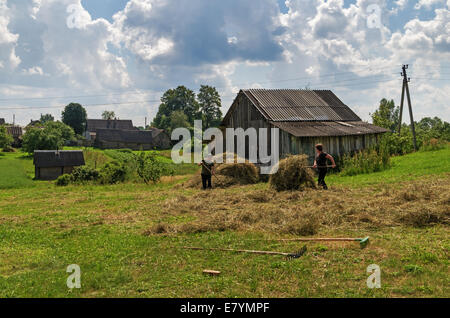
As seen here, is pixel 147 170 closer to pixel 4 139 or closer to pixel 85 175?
pixel 85 175

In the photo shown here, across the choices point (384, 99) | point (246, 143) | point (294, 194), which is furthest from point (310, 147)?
point (384, 99)

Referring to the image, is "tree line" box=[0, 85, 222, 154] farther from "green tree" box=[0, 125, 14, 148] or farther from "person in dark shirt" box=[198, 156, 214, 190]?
"person in dark shirt" box=[198, 156, 214, 190]

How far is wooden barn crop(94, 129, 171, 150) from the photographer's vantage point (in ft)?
258

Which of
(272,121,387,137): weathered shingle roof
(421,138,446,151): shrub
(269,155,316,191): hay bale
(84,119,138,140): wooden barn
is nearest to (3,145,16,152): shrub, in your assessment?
(84,119,138,140): wooden barn

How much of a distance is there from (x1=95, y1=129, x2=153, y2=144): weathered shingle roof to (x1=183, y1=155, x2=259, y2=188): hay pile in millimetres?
61042

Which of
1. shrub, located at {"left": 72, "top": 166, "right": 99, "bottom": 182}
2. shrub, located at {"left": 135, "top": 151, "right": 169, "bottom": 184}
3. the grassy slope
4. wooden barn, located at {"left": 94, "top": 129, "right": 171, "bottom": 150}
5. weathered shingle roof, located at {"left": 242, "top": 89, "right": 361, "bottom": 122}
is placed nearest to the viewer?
the grassy slope

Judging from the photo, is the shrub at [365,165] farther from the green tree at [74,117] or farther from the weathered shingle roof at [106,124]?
the green tree at [74,117]

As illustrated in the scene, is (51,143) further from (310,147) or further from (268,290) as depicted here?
(268,290)

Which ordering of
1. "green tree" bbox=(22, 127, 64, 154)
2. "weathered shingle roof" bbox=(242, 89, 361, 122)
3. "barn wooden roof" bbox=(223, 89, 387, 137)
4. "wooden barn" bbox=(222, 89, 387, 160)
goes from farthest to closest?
"green tree" bbox=(22, 127, 64, 154) < "weathered shingle roof" bbox=(242, 89, 361, 122) < "barn wooden roof" bbox=(223, 89, 387, 137) < "wooden barn" bbox=(222, 89, 387, 160)

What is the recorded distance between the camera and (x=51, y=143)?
2386 inches

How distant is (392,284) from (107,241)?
20.5ft

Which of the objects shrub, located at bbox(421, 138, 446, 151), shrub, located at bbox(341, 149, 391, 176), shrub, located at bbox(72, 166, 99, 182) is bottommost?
shrub, located at bbox(72, 166, 99, 182)

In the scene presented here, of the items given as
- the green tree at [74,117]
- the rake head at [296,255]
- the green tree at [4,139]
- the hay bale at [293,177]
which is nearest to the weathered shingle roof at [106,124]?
the green tree at [74,117]

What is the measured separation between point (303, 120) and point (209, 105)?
204 ft
